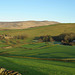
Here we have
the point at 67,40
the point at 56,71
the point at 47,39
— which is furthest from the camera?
the point at 47,39

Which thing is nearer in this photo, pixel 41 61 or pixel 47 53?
pixel 41 61

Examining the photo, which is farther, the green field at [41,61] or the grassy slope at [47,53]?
the grassy slope at [47,53]

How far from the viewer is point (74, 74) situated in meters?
13.8

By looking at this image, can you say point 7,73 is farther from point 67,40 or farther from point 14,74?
point 67,40

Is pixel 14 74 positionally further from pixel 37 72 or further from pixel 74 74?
pixel 74 74

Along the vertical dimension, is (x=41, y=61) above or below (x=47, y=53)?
above

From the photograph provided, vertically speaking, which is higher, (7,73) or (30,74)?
(7,73)

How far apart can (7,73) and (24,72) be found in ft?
11.2

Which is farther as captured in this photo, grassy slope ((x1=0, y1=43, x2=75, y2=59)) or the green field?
grassy slope ((x1=0, y1=43, x2=75, y2=59))

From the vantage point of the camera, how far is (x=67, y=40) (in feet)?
212

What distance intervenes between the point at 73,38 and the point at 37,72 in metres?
55.3

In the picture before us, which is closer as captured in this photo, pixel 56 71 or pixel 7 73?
pixel 7 73

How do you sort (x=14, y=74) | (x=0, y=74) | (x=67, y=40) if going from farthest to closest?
(x=67, y=40) < (x=0, y=74) < (x=14, y=74)

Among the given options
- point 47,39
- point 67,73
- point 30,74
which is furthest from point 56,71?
point 47,39
